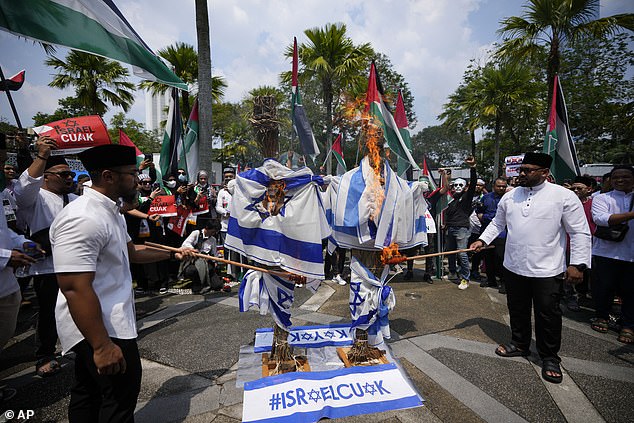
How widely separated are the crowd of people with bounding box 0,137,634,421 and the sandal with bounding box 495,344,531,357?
11mm

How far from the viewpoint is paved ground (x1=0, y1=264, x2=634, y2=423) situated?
269 cm

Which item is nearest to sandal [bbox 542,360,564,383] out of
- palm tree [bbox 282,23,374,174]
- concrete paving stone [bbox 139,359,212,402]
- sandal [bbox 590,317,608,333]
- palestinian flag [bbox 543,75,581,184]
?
sandal [bbox 590,317,608,333]

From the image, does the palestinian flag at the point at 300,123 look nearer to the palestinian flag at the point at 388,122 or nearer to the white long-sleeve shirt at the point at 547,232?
the palestinian flag at the point at 388,122

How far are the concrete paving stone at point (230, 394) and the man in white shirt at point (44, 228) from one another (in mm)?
1825

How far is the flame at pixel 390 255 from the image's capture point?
3270mm

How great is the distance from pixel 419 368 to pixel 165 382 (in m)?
2.56

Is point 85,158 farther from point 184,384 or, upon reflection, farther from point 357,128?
point 357,128

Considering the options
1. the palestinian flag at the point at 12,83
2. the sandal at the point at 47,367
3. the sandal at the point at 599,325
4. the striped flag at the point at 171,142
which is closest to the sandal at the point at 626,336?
the sandal at the point at 599,325

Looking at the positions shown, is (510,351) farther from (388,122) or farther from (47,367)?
(47,367)

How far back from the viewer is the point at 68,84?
50.1 feet

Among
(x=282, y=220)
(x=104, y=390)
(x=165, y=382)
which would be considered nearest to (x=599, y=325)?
(x=282, y=220)

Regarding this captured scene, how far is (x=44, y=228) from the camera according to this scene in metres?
3.44

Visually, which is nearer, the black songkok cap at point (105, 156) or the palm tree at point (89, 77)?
the black songkok cap at point (105, 156)

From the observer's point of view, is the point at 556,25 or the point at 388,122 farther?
the point at 556,25
